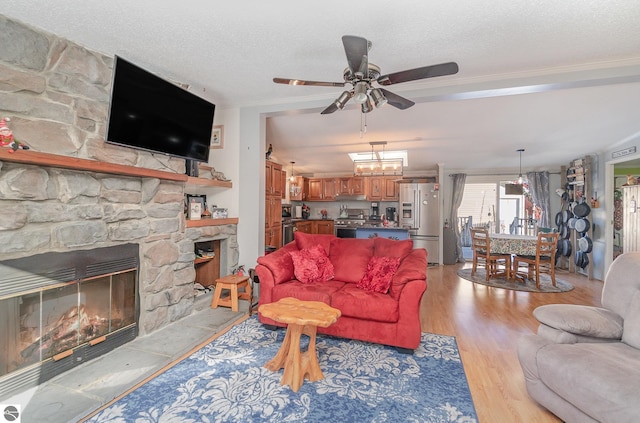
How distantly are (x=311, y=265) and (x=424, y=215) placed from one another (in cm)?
463

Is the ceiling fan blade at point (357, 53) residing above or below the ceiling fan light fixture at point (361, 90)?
above

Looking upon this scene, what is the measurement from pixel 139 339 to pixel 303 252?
1766 millimetres

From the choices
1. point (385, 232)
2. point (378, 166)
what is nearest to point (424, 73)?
point (378, 166)

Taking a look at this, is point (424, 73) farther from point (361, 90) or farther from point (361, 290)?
point (361, 290)

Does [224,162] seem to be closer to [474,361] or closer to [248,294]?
[248,294]

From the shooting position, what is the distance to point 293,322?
6.60 ft

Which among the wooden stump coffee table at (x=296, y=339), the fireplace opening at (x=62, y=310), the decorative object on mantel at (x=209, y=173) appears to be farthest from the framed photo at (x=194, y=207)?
the wooden stump coffee table at (x=296, y=339)

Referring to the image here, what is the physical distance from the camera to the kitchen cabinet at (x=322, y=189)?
27.3 feet

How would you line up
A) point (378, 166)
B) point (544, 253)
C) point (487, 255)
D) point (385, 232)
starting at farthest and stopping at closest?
1. point (385, 232)
2. point (378, 166)
3. point (487, 255)
4. point (544, 253)

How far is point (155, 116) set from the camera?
8.73 ft

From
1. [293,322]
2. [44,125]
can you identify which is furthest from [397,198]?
[44,125]

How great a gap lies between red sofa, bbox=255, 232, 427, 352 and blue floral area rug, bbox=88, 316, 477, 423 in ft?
0.56

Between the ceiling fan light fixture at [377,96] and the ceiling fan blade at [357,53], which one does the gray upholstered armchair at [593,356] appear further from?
the ceiling fan blade at [357,53]

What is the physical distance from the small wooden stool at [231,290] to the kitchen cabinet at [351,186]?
499cm
